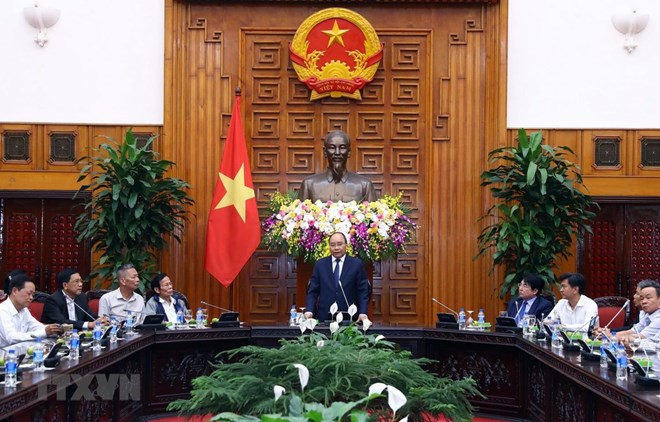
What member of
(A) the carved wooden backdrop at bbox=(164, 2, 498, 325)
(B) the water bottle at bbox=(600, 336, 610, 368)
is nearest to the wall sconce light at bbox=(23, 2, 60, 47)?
(A) the carved wooden backdrop at bbox=(164, 2, 498, 325)

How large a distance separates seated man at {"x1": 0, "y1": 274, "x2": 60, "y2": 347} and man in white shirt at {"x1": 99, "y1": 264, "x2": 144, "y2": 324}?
1.07 m

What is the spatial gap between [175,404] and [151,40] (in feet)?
19.5

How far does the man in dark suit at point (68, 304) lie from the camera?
6.33m

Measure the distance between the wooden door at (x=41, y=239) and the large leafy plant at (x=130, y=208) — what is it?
60 centimetres

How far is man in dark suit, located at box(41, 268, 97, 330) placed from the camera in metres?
6.33

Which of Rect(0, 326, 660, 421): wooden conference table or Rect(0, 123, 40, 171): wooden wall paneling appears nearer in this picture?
Rect(0, 326, 660, 421): wooden conference table

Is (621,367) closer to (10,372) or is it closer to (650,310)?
(650,310)

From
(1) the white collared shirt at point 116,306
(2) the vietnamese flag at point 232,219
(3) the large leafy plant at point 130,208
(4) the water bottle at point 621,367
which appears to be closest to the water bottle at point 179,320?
(1) the white collared shirt at point 116,306

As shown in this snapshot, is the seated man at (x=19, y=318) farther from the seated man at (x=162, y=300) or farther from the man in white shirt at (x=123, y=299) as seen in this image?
the seated man at (x=162, y=300)

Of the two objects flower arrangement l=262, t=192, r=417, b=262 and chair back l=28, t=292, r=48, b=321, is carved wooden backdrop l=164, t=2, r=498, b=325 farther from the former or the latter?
chair back l=28, t=292, r=48, b=321

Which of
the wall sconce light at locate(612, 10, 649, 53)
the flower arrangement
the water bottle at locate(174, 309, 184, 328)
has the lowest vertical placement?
the water bottle at locate(174, 309, 184, 328)

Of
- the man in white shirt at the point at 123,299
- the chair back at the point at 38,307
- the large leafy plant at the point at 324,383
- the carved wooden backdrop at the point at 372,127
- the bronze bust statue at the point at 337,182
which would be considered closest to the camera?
the large leafy plant at the point at 324,383

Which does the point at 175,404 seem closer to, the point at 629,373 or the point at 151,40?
the point at 629,373

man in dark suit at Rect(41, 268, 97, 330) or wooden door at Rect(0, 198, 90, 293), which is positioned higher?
A: wooden door at Rect(0, 198, 90, 293)
